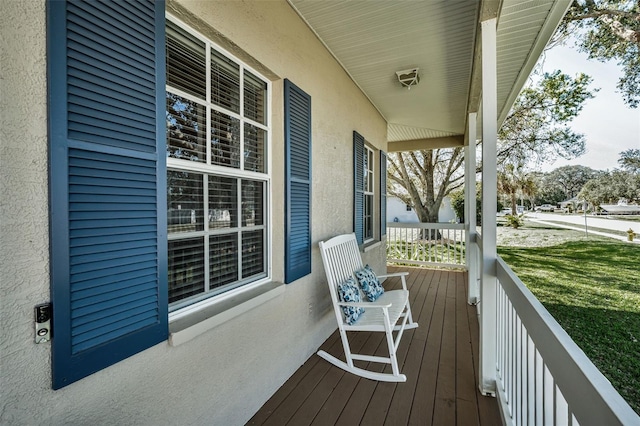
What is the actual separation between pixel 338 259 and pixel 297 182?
911 millimetres

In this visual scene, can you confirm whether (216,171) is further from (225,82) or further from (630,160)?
(630,160)

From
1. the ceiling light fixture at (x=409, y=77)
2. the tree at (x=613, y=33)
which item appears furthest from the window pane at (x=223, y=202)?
the tree at (x=613, y=33)

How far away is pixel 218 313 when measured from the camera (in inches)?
62.1

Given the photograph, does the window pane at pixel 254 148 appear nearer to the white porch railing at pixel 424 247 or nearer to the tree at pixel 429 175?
the white porch railing at pixel 424 247

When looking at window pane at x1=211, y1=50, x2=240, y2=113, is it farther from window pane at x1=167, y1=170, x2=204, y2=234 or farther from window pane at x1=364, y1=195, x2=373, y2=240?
window pane at x1=364, y1=195, x2=373, y2=240

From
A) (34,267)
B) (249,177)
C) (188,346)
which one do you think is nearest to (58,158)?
(34,267)

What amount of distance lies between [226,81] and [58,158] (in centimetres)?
114

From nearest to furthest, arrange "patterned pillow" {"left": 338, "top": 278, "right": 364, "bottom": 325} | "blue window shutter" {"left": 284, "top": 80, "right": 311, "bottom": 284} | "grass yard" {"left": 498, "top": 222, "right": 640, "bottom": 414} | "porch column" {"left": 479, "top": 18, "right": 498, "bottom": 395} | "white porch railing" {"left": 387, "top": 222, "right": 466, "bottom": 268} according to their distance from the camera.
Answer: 1. "porch column" {"left": 479, "top": 18, "right": 498, "bottom": 395}
2. "blue window shutter" {"left": 284, "top": 80, "right": 311, "bottom": 284}
3. "patterned pillow" {"left": 338, "top": 278, "right": 364, "bottom": 325}
4. "grass yard" {"left": 498, "top": 222, "right": 640, "bottom": 414}
5. "white porch railing" {"left": 387, "top": 222, "right": 466, "bottom": 268}

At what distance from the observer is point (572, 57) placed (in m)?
4.48

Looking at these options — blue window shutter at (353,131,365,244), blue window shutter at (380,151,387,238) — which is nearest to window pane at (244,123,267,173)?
blue window shutter at (353,131,365,244)

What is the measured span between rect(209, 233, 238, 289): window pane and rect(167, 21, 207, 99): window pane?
827mm

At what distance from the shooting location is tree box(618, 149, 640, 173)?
87.4 inches

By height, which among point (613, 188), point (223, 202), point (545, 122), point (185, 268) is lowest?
point (185, 268)

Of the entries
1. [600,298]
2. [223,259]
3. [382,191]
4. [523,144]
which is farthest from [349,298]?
[523,144]
